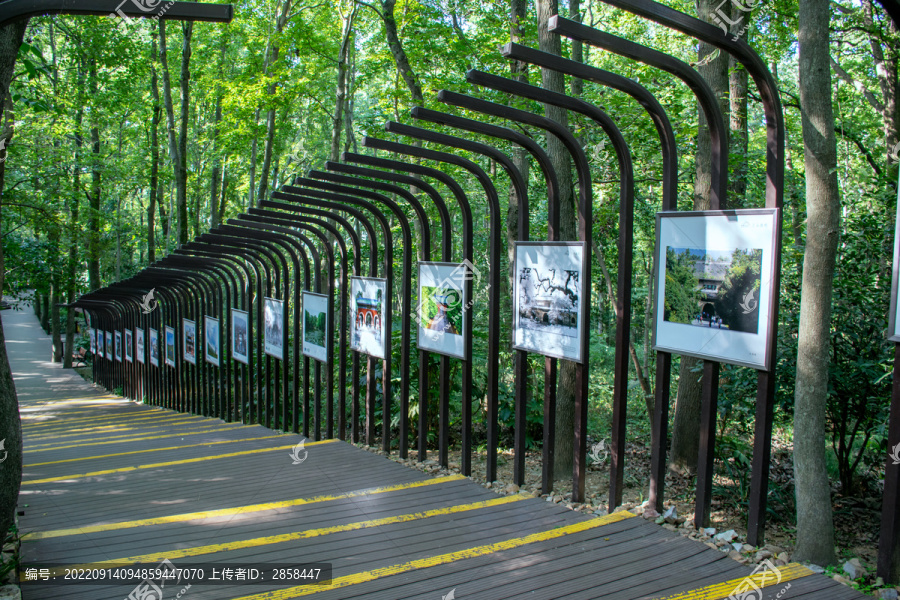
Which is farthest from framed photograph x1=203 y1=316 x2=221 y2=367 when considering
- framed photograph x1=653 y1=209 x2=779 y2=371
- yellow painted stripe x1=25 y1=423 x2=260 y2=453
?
framed photograph x1=653 y1=209 x2=779 y2=371

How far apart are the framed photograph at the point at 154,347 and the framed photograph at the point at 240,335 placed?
5361mm

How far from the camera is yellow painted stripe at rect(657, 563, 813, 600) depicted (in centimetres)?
287

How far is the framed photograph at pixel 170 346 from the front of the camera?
12375mm

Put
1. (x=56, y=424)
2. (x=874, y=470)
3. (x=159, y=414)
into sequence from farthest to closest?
1. (x=159, y=414)
2. (x=56, y=424)
3. (x=874, y=470)

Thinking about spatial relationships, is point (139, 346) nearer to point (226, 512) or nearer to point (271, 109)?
point (271, 109)

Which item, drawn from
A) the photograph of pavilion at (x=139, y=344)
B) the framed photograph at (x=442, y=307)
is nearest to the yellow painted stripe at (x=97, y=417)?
the photograph of pavilion at (x=139, y=344)

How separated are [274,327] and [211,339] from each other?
9.39 feet

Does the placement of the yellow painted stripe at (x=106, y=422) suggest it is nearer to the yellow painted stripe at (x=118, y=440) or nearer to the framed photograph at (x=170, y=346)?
the framed photograph at (x=170, y=346)

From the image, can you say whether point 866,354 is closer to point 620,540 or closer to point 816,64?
point 816,64

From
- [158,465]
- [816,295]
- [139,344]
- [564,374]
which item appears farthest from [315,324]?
[139,344]

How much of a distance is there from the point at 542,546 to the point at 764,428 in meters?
1.36

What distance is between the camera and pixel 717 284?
3408mm

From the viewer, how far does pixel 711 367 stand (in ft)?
11.6

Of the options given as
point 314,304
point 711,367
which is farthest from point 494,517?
point 314,304
